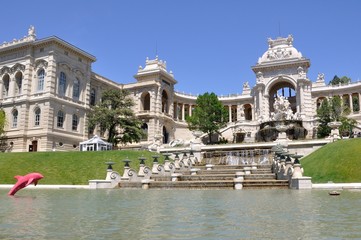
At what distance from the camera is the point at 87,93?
2461 inches

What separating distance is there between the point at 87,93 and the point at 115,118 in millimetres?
10297

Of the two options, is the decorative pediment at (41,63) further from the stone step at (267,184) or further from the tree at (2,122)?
the stone step at (267,184)

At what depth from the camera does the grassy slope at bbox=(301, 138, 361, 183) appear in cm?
2380

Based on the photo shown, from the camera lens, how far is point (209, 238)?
518 cm

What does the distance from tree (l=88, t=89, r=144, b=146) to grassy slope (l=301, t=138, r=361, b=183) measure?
105 feet

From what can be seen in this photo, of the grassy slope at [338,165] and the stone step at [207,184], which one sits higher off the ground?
the grassy slope at [338,165]

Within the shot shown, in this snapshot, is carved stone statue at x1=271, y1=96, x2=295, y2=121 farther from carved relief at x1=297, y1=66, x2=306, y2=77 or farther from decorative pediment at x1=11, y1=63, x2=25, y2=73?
decorative pediment at x1=11, y1=63, x2=25, y2=73

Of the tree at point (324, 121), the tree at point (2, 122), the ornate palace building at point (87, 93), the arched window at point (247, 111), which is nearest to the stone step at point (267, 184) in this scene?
the ornate palace building at point (87, 93)

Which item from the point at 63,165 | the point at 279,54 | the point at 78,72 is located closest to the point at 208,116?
the point at 279,54

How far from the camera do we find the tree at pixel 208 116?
65.1 meters

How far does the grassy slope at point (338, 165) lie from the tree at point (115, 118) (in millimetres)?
31886

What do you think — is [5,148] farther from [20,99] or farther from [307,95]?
[307,95]

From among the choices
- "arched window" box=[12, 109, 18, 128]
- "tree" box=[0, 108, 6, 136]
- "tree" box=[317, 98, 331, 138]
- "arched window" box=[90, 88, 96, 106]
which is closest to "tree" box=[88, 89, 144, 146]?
"arched window" box=[90, 88, 96, 106]

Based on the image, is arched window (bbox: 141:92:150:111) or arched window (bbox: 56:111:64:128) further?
arched window (bbox: 141:92:150:111)
